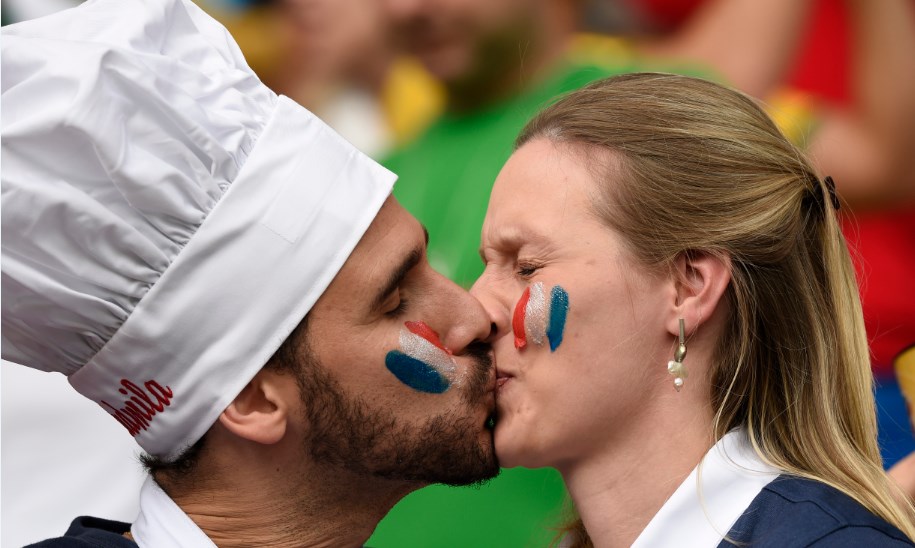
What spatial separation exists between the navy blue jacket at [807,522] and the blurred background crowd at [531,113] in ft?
3.37

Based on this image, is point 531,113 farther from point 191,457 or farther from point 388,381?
point 191,457

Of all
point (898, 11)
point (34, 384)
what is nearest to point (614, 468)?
point (898, 11)

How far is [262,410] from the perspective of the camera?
2.30 metres

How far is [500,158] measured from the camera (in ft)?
11.0

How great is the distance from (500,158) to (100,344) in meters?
1.53

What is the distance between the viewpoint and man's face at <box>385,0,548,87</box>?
3.35m

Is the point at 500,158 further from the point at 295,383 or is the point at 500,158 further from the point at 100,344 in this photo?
the point at 100,344

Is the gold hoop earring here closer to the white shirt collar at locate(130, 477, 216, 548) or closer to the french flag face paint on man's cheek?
the french flag face paint on man's cheek

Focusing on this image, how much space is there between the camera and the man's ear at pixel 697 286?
2.24 m

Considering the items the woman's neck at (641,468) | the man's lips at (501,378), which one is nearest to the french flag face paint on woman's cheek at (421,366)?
the man's lips at (501,378)

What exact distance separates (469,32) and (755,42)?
901 mm

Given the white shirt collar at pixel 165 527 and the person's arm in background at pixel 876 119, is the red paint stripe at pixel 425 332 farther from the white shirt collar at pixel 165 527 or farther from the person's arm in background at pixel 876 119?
the person's arm in background at pixel 876 119

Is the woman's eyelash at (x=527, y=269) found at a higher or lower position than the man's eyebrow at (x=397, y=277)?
higher

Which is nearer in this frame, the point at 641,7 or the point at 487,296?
the point at 487,296
